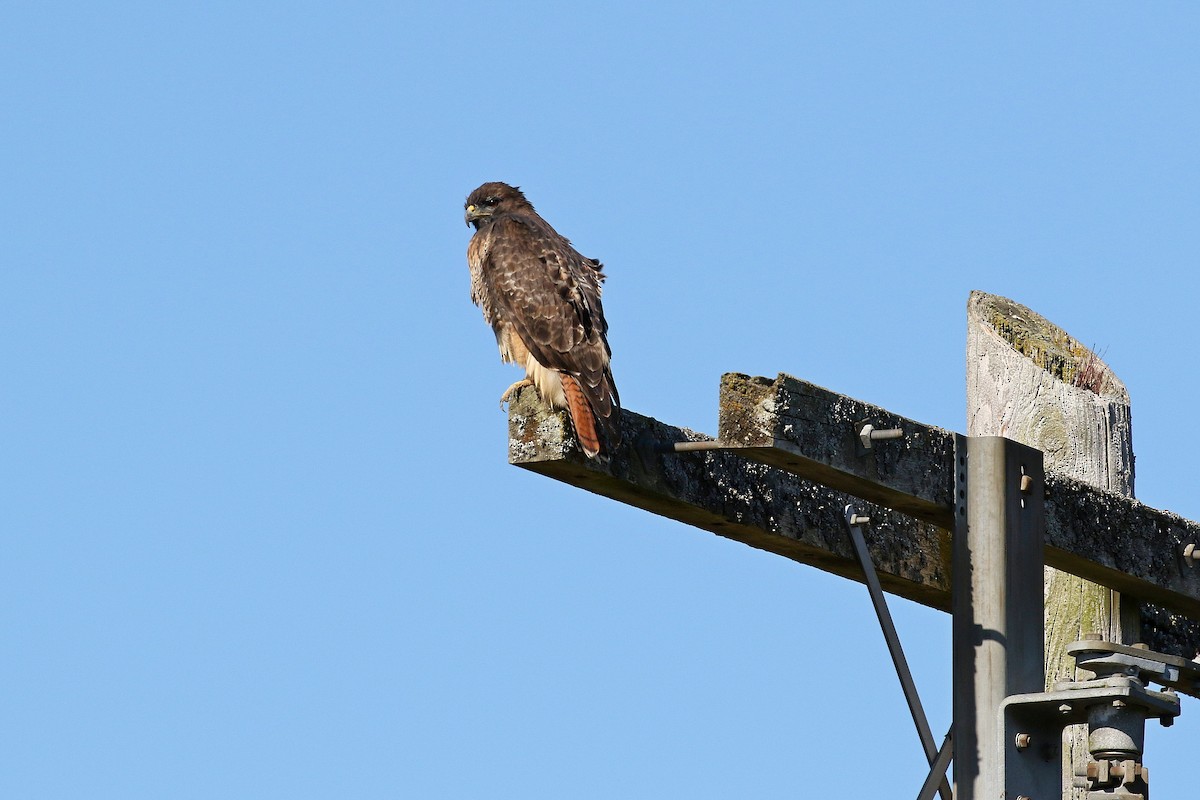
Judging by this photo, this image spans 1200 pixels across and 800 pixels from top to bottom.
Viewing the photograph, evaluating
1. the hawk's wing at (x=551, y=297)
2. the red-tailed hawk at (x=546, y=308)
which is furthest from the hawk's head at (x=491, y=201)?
the hawk's wing at (x=551, y=297)

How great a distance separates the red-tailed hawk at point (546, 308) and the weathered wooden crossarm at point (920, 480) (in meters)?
0.35

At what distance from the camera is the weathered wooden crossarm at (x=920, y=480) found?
3516 mm

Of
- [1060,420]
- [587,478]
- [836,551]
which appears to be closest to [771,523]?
[836,551]

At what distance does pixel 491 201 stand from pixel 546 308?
6.30ft

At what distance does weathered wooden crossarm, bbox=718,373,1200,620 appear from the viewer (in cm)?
352

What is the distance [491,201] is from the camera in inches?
283

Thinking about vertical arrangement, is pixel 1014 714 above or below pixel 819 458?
below

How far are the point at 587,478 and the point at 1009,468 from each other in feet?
3.12

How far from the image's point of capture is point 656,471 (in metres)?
3.81

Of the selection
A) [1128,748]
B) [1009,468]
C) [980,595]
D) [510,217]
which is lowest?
[1128,748]

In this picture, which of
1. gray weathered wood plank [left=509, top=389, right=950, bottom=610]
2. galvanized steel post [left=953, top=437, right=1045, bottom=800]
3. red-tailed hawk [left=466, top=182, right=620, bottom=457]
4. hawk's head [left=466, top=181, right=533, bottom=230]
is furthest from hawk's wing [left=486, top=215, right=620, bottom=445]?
galvanized steel post [left=953, top=437, right=1045, bottom=800]

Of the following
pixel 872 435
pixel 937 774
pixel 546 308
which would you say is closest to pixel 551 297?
pixel 546 308

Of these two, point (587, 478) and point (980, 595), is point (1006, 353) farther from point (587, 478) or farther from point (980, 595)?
point (587, 478)

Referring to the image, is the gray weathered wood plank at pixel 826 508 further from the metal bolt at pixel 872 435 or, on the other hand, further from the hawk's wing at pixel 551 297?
the hawk's wing at pixel 551 297
